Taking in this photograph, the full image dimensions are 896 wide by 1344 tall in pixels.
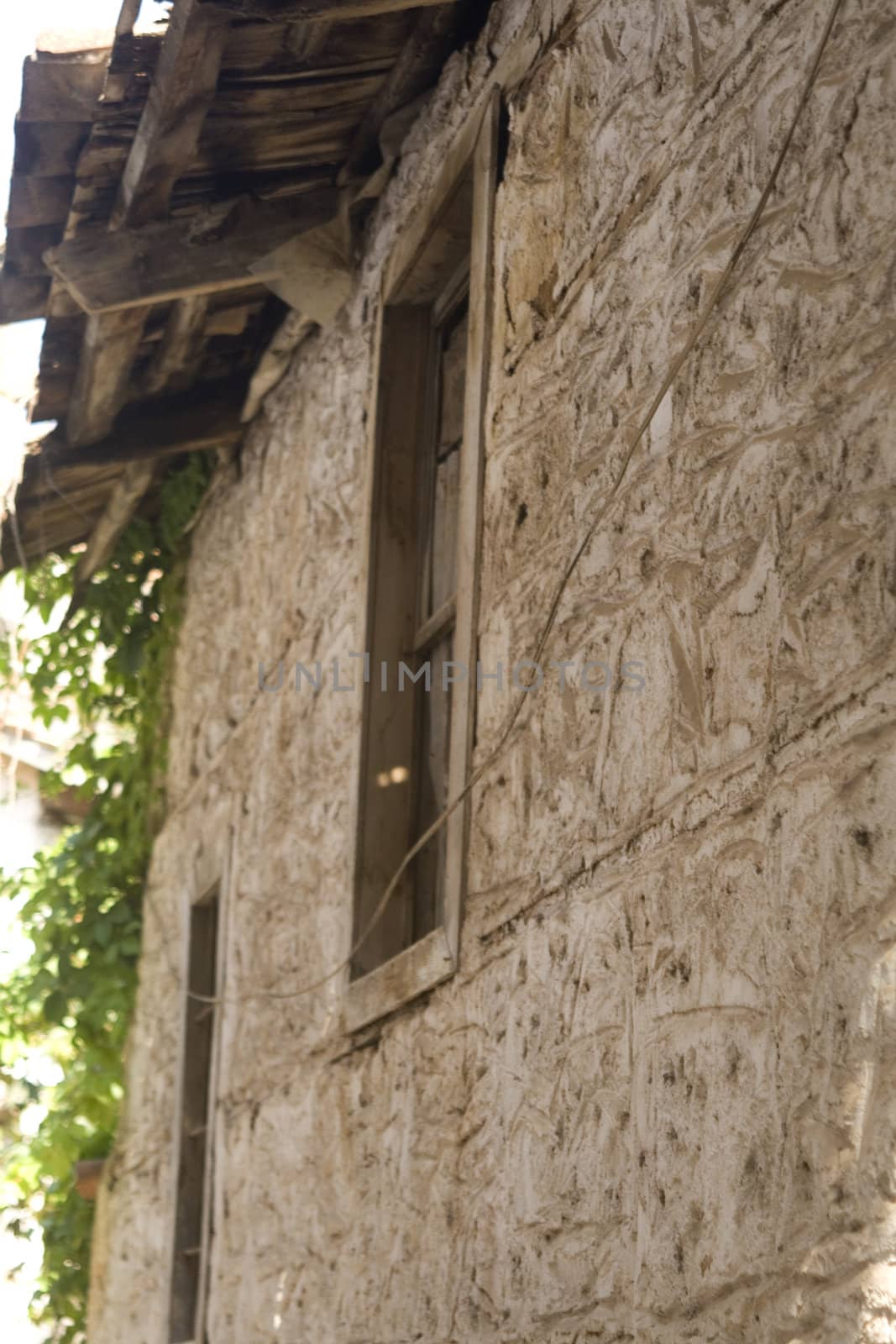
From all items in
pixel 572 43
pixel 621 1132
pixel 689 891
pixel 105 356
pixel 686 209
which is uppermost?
pixel 105 356

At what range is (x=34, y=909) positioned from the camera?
6.54m

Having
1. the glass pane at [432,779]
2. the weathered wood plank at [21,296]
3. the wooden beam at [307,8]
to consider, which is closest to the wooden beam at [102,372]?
the weathered wood plank at [21,296]

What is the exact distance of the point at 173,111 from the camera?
356cm

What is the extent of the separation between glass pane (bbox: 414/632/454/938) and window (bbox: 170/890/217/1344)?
1710mm

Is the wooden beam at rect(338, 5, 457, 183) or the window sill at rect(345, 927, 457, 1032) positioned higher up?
the wooden beam at rect(338, 5, 457, 183)

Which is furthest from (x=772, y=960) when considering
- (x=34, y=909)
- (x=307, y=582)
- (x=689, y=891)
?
(x=34, y=909)

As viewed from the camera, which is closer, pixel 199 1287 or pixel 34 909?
pixel 199 1287

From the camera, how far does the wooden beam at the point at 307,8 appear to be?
3.14 m

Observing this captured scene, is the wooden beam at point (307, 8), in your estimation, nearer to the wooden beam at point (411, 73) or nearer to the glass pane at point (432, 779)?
the wooden beam at point (411, 73)

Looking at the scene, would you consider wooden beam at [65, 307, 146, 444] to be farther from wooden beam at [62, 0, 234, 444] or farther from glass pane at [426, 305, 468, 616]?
glass pane at [426, 305, 468, 616]

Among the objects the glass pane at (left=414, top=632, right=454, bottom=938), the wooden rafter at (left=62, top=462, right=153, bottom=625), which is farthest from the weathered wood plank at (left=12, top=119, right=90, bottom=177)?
the wooden rafter at (left=62, top=462, right=153, bottom=625)

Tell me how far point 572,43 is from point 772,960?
5.75 ft

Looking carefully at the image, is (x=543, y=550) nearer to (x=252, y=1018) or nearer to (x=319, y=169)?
(x=319, y=169)

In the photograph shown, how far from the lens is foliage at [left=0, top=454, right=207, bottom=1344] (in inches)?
252
